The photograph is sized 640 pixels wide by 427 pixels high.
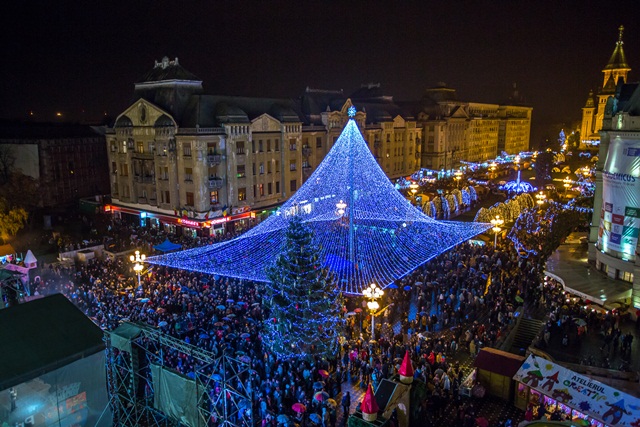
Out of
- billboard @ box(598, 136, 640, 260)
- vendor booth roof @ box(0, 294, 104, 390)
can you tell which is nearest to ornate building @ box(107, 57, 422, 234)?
vendor booth roof @ box(0, 294, 104, 390)

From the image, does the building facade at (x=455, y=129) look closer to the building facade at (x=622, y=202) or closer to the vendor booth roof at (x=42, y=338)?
the building facade at (x=622, y=202)

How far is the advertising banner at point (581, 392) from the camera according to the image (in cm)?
1458

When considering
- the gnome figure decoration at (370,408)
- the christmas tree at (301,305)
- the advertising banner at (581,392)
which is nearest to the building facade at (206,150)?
the christmas tree at (301,305)

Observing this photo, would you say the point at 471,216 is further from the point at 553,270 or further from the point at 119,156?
the point at 119,156

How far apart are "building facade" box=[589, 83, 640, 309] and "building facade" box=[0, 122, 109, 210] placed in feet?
162

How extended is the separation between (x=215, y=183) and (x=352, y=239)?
18.8 m

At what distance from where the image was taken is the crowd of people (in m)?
17.1

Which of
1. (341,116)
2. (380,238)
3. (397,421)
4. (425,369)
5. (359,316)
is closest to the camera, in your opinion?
(397,421)

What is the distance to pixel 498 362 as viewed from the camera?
17.8 m

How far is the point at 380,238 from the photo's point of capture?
35.7 m

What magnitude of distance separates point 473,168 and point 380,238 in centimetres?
5596

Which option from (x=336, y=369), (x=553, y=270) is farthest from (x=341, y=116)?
(x=336, y=369)

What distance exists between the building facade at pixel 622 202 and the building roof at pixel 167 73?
33.9m

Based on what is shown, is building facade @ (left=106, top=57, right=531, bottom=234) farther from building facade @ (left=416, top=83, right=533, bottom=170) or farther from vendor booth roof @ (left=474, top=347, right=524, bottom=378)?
vendor booth roof @ (left=474, top=347, right=524, bottom=378)
